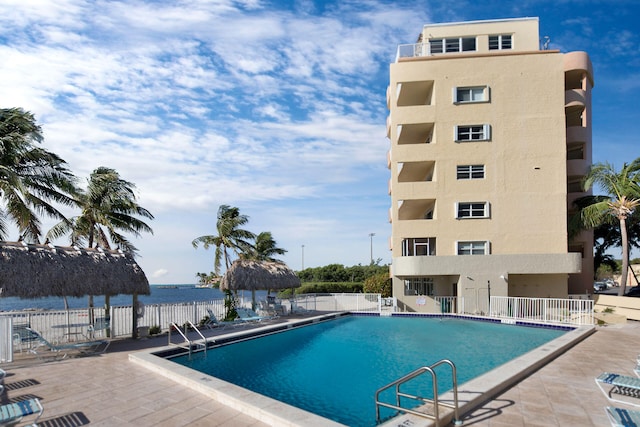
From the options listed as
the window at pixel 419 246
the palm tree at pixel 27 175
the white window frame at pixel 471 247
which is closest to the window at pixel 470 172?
the white window frame at pixel 471 247

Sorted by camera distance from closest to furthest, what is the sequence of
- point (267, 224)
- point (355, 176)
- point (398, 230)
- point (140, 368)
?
point (140, 368) < point (398, 230) < point (355, 176) < point (267, 224)

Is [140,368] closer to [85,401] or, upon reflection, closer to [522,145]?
[85,401]

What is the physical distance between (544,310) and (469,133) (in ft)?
35.5

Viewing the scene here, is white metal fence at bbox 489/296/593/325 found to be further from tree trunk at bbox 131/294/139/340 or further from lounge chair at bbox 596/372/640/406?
tree trunk at bbox 131/294/139/340

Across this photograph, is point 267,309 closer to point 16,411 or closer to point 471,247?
point 471,247

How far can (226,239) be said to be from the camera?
94.4 ft

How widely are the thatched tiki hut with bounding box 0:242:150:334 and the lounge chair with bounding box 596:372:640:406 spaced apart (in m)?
13.4

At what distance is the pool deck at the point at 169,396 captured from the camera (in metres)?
6.57

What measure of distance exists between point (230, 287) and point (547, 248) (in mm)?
17227

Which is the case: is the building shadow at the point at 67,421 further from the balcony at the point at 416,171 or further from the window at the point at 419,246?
the balcony at the point at 416,171

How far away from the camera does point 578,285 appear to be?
2572 centimetres

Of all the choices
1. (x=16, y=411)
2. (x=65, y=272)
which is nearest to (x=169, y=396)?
(x=16, y=411)

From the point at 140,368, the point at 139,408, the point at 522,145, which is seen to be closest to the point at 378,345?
the point at 140,368

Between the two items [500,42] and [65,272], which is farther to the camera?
[500,42]
